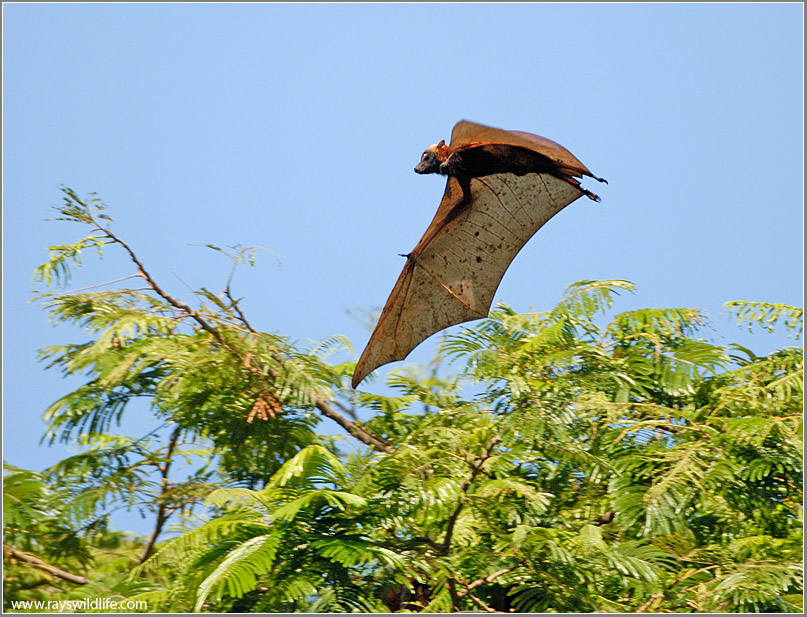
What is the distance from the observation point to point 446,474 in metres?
5.92

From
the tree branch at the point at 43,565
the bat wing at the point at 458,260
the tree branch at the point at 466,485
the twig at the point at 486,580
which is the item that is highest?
the bat wing at the point at 458,260

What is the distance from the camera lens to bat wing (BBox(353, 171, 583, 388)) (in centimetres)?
664

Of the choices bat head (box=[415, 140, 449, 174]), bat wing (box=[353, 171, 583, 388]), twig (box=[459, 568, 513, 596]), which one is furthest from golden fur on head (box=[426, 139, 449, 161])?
twig (box=[459, 568, 513, 596])

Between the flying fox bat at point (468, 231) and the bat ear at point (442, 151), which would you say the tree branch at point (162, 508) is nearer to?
the flying fox bat at point (468, 231)

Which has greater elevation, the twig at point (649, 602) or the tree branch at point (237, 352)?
the tree branch at point (237, 352)

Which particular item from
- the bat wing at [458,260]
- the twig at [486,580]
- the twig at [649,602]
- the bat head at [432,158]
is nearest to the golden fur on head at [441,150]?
the bat head at [432,158]

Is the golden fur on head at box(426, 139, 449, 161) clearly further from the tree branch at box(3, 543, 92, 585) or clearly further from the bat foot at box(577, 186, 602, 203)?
the tree branch at box(3, 543, 92, 585)

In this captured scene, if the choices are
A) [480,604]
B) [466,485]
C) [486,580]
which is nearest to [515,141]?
[466,485]

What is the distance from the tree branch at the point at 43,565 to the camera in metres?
6.27

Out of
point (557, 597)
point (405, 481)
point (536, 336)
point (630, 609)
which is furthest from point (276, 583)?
point (536, 336)

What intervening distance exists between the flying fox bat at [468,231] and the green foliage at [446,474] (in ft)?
1.31

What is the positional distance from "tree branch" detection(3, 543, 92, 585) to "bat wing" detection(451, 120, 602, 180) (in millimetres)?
4096

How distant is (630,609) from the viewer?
5.50m

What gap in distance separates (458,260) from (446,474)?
195 centimetres
